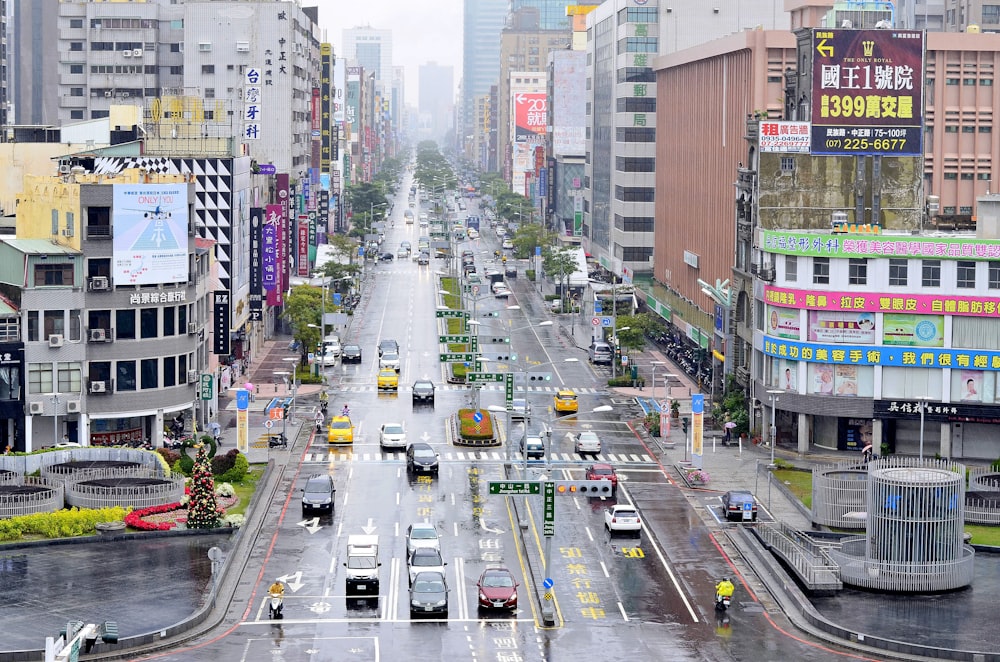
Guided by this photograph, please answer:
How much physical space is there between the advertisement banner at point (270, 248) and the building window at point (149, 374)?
1799 inches

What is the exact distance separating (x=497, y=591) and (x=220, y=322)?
54.7 metres

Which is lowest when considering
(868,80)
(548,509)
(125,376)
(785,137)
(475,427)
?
(475,427)

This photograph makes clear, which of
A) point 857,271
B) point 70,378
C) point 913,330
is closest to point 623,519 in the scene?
point 913,330

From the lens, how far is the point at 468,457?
104m

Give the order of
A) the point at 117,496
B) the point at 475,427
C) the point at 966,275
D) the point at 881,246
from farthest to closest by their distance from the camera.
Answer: the point at 475,427 → the point at 881,246 → the point at 966,275 → the point at 117,496

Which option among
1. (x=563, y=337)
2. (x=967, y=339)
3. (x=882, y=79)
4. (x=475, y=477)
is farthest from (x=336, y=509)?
(x=563, y=337)

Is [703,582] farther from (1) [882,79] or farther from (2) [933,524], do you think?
(1) [882,79]

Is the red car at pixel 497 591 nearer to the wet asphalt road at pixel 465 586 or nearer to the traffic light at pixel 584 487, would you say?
the wet asphalt road at pixel 465 586

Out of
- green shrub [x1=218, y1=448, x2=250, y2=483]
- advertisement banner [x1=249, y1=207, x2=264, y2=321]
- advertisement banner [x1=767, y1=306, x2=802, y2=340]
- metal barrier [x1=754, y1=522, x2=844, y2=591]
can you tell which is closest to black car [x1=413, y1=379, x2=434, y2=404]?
advertisement banner [x1=249, y1=207, x2=264, y2=321]

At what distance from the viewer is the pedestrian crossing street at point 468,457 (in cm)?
10256

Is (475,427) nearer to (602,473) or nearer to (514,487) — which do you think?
(602,473)

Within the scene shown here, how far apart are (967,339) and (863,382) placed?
22.5 ft

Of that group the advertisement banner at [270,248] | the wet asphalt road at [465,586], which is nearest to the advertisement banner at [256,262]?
the advertisement banner at [270,248]

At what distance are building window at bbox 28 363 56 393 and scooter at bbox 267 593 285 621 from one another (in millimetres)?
36934
